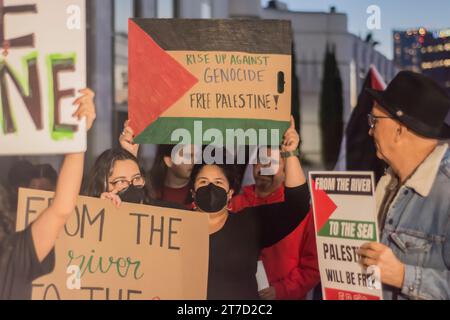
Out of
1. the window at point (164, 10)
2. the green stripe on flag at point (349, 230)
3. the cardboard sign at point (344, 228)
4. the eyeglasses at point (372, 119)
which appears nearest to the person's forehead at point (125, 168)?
the window at point (164, 10)

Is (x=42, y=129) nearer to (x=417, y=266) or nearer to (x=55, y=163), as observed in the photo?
(x=55, y=163)

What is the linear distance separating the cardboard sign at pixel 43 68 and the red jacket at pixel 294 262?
100 centimetres

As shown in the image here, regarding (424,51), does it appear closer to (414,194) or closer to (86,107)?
(414,194)

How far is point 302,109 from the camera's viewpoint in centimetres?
380

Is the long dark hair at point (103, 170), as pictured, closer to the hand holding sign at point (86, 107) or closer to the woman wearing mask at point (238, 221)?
the hand holding sign at point (86, 107)

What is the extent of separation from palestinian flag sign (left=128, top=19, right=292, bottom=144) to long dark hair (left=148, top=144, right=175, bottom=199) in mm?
41

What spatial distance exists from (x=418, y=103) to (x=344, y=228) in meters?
0.71

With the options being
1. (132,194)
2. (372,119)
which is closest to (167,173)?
(132,194)

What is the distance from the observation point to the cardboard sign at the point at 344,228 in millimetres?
3766

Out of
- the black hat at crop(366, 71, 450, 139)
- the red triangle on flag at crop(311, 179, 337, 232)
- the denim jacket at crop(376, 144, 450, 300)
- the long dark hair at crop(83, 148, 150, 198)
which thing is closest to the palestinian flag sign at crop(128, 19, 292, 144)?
the long dark hair at crop(83, 148, 150, 198)
